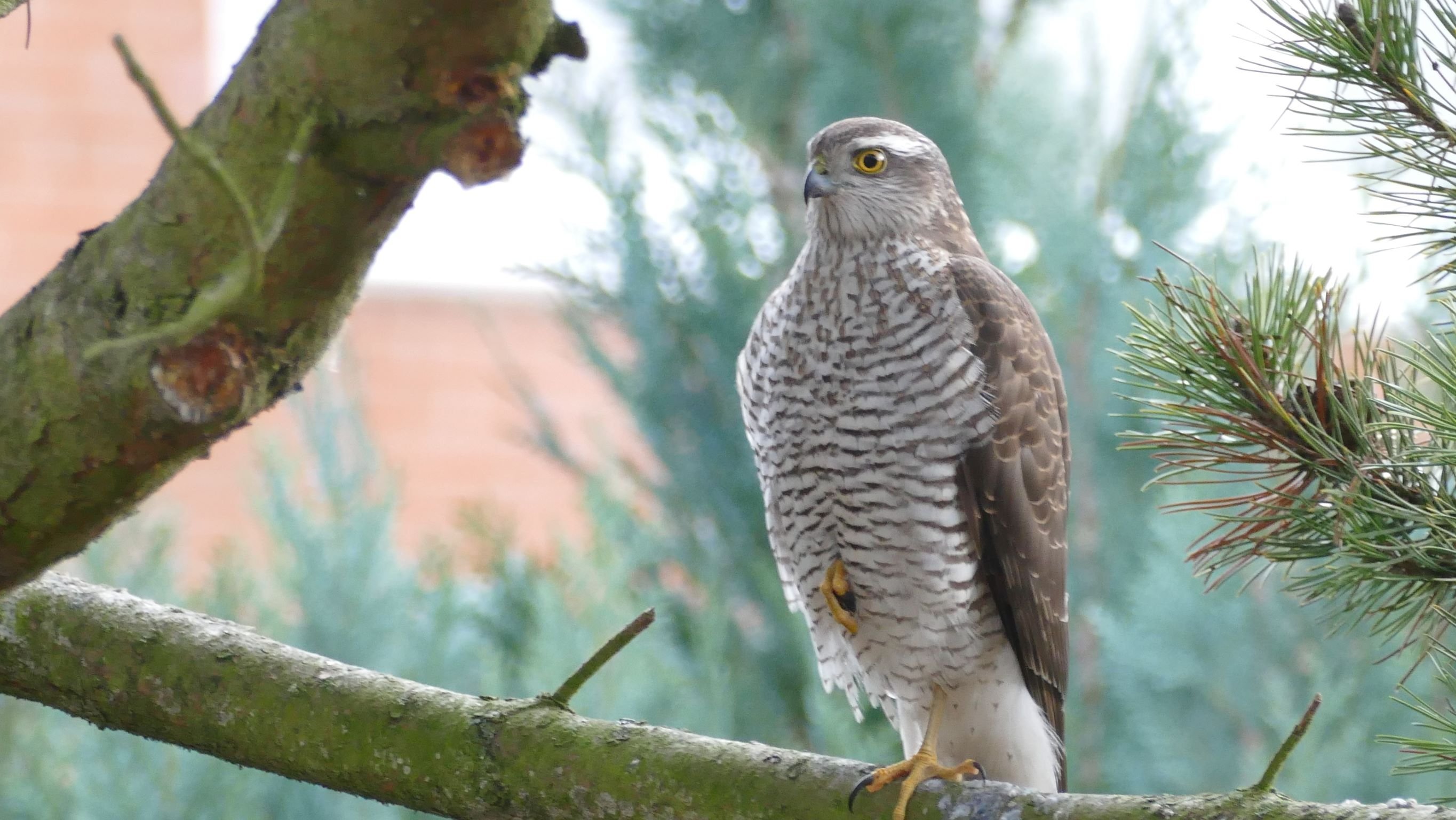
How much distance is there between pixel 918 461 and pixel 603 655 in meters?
0.81

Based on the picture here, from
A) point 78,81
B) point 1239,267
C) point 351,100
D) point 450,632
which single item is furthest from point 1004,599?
point 78,81

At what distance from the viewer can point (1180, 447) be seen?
146cm

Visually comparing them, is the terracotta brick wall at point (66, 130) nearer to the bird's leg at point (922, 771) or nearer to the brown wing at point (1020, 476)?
the brown wing at point (1020, 476)

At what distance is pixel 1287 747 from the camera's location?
107cm

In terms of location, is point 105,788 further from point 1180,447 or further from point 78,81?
point 78,81

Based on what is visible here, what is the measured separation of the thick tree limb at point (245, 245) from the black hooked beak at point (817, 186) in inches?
51.9

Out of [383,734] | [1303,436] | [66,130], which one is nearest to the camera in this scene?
[1303,436]


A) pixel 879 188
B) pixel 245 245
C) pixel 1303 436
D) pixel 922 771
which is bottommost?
pixel 922 771

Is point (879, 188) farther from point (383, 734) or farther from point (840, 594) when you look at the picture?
point (383, 734)

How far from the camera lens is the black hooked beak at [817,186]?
7.51ft

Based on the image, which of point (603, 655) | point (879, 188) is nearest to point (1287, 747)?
point (603, 655)

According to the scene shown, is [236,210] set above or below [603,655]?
above

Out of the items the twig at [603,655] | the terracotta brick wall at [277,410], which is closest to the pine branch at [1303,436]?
the twig at [603,655]

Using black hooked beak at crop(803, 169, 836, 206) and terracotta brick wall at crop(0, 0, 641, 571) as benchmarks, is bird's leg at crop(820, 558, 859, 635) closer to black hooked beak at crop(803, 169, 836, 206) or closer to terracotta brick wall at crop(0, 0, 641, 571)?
black hooked beak at crop(803, 169, 836, 206)
